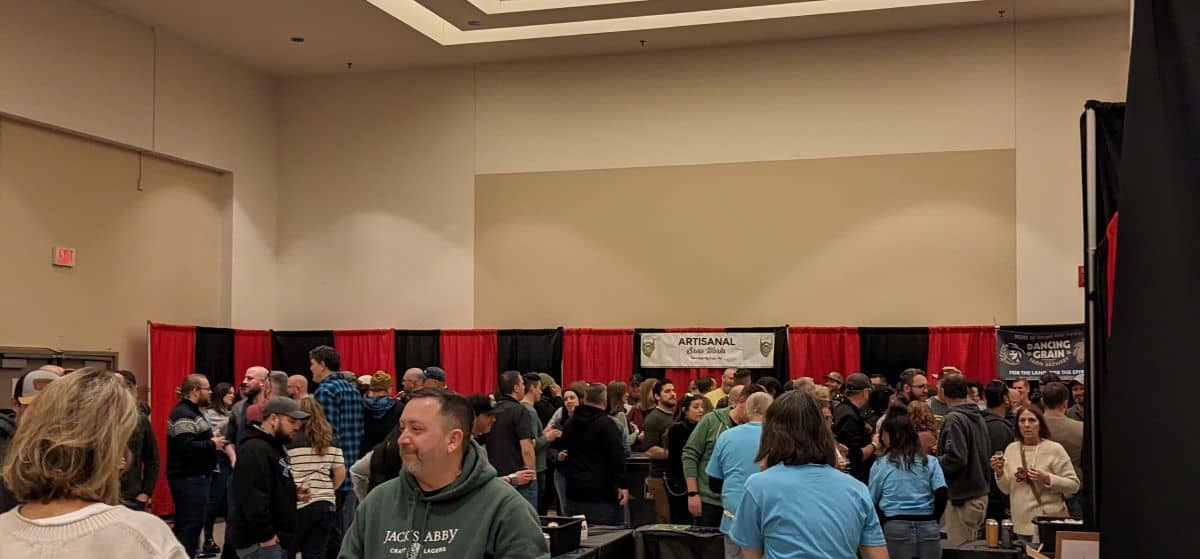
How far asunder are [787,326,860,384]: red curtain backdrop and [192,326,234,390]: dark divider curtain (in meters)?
7.62

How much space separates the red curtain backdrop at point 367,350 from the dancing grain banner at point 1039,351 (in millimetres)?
8131

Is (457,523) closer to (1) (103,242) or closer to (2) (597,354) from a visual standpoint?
(1) (103,242)

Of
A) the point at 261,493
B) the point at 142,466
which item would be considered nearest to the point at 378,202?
the point at 142,466

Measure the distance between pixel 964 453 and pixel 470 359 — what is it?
32.1 feet

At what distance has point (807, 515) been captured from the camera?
371 cm

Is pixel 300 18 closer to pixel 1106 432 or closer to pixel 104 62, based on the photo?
pixel 104 62

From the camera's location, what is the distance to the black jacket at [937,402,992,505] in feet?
23.8

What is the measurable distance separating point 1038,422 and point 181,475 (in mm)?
6260

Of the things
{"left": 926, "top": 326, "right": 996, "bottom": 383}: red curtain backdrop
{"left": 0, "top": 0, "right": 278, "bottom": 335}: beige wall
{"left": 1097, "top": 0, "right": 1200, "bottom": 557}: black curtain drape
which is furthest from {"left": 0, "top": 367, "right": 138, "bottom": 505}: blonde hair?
{"left": 926, "top": 326, "right": 996, "bottom": 383}: red curtain backdrop

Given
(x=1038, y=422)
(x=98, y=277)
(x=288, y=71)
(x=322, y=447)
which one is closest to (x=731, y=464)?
(x=1038, y=422)

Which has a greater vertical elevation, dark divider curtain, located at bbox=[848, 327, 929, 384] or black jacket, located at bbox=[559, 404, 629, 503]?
dark divider curtain, located at bbox=[848, 327, 929, 384]

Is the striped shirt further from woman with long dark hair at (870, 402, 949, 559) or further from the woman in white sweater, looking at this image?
the woman in white sweater

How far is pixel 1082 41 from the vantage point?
14398 mm

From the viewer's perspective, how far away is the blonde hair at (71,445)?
2002 mm
